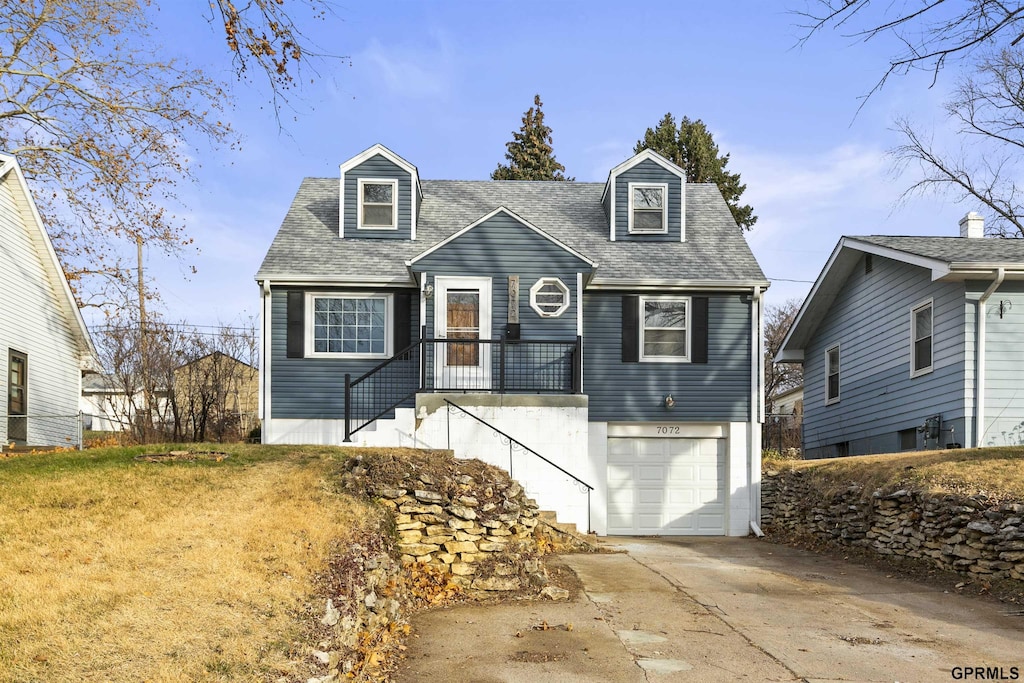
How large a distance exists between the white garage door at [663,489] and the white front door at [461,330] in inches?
122

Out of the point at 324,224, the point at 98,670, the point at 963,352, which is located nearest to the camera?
the point at 98,670

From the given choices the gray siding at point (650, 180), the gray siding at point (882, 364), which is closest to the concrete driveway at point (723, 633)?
the gray siding at point (882, 364)

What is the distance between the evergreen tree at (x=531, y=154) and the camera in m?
38.2

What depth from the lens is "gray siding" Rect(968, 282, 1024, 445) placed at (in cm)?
1600

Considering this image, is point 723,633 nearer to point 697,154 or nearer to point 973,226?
point 973,226

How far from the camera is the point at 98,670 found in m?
6.55

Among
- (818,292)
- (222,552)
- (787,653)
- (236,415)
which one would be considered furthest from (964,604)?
(236,415)

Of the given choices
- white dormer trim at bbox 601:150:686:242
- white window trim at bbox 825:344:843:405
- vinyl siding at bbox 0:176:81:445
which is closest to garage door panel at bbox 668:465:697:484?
white dormer trim at bbox 601:150:686:242

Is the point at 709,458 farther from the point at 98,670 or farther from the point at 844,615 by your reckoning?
the point at 98,670

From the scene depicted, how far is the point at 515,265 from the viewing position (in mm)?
17547

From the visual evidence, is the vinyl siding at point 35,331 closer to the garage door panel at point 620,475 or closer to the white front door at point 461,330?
the white front door at point 461,330

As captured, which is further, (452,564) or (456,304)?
(456,304)

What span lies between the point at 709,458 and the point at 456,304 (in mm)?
5740

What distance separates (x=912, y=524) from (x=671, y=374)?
5.93m
